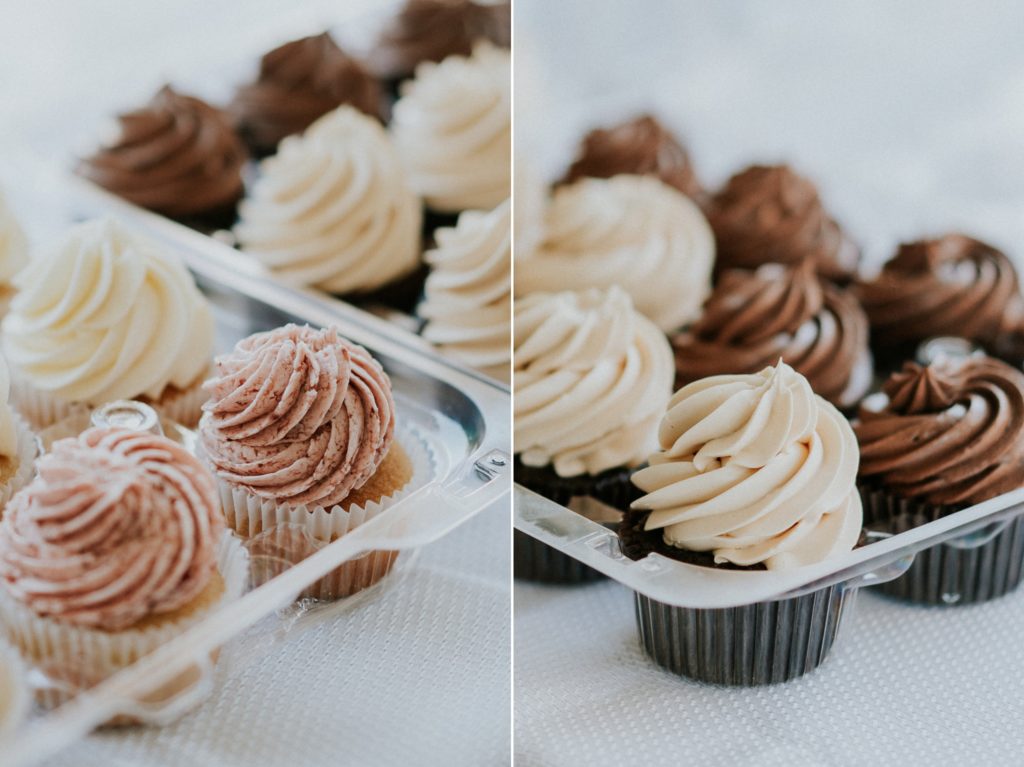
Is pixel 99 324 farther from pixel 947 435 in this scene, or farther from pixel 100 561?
pixel 947 435

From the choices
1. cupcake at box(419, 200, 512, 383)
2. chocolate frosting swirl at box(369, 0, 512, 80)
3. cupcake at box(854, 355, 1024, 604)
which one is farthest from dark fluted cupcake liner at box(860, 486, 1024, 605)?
chocolate frosting swirl at box(369, 0, 512, 80)

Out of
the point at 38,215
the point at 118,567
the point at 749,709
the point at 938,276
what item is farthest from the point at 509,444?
the point at 38,215

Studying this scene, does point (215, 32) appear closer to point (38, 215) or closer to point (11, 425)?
point (38, 215)

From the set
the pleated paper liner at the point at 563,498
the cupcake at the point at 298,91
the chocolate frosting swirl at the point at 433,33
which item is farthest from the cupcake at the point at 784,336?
the chocolate frosting swirl at the point at 433,33

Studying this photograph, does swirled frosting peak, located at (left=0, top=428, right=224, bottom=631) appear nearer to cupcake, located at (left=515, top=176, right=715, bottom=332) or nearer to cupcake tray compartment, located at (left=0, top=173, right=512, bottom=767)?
cupcake tray compartment, located at (left=0, top=173, right=512, bottom=767)

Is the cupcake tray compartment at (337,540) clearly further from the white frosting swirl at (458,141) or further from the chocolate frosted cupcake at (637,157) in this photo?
the chocolate frosted cupcake at (637,157)

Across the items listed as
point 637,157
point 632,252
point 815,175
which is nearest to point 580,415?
point 632,252
